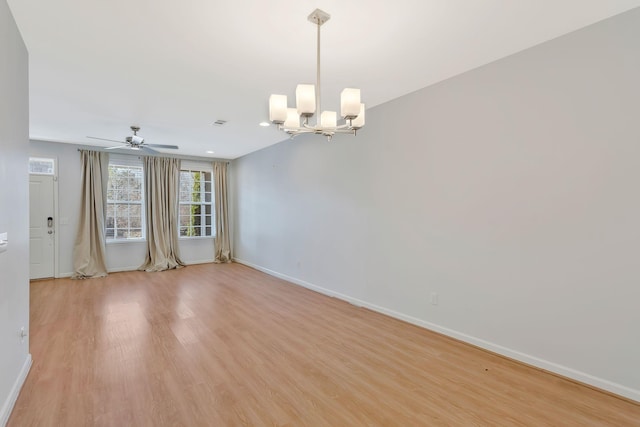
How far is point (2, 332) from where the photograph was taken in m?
1.86

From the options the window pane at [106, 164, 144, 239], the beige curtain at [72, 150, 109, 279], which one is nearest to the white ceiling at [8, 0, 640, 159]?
the beige curtain at [72, 150, 109, 279]

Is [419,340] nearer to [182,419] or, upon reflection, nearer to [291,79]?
[182,419]

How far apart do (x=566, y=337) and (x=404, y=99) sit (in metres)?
2.81

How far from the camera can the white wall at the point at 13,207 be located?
6.14ft

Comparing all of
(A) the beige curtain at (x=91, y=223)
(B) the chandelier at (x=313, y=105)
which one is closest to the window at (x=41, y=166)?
(A) the beige curtain at (x=91, y=223)

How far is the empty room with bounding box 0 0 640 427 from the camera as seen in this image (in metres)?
2.06

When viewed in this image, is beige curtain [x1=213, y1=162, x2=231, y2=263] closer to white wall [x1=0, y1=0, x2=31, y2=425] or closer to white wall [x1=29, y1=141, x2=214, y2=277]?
white wall [x1=29, y1=141, x2=214, y2=277]

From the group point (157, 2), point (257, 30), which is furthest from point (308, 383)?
point (157, 2)

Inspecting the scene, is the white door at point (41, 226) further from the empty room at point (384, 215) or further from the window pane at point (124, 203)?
the empty room at point (384, 215)

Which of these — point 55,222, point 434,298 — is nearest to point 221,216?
point 55,222

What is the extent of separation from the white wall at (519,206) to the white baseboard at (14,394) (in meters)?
3.42

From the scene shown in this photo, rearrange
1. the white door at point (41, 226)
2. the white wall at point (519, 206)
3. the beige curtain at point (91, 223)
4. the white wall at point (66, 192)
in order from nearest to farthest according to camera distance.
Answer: the white wall at point (519, 206)
the white door at point (41, 226)
the white wall at point (66, 192)
the beige curtain at point (91, 223)

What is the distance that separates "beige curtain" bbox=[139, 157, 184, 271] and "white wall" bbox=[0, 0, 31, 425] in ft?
14.4

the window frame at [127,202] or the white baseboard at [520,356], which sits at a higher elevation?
the window frame at [127,202]
